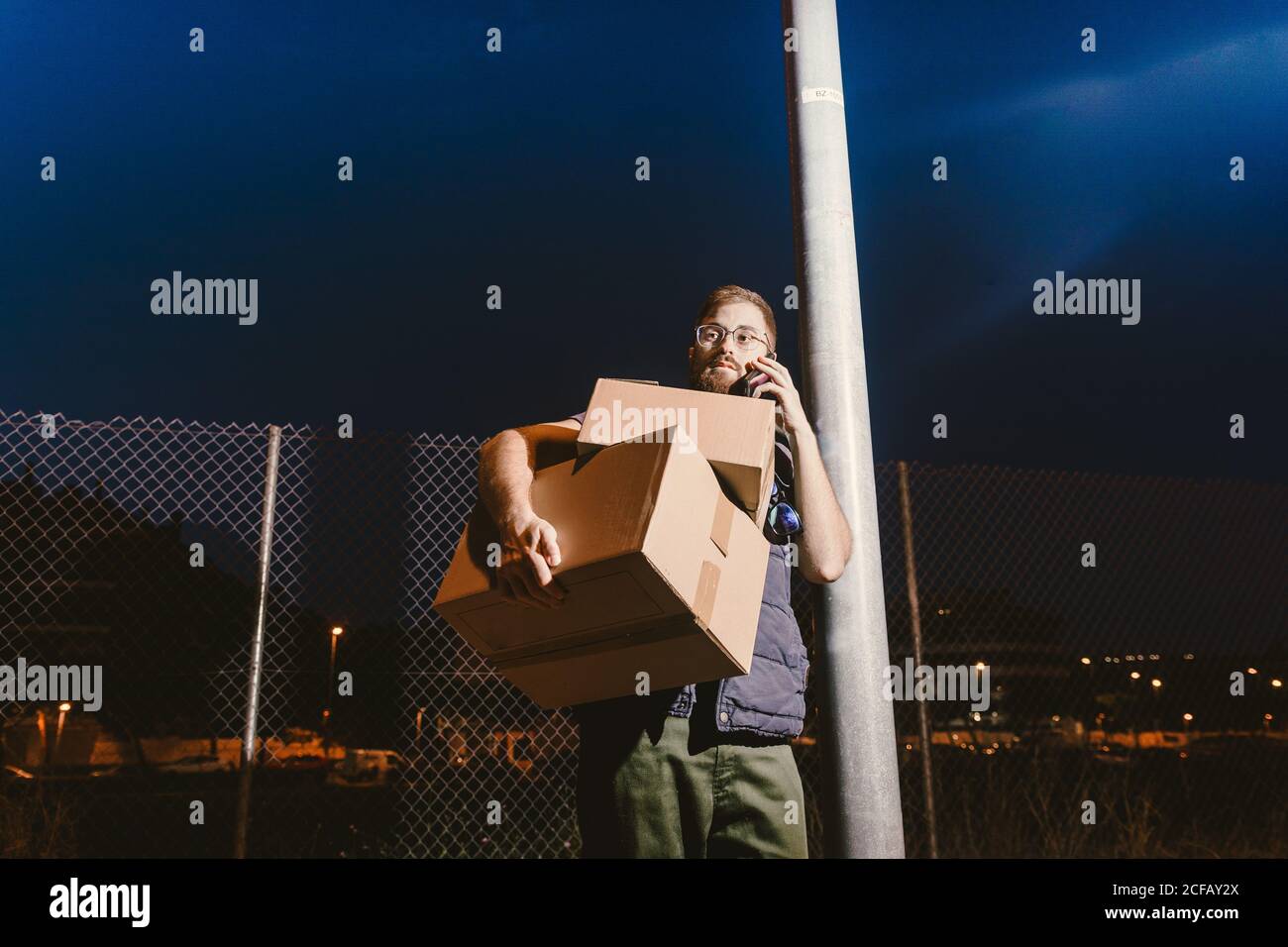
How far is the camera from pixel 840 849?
7.73ft

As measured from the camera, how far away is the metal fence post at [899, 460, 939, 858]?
4316 millimetres

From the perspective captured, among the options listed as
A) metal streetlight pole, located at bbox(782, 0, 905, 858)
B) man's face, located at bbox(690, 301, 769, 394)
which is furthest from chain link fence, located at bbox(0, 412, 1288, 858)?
man's face, located at bbox(690, 301, 769, 394)

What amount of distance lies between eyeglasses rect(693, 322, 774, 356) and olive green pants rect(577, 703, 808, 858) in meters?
1.05

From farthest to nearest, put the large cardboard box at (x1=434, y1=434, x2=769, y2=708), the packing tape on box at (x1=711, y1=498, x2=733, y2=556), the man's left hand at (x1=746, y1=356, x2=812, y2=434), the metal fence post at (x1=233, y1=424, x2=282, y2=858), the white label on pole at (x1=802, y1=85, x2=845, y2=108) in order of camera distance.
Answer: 1. the metal fence post at (x1=233, y1=424, x2=282, y2=858)
2. the white label on pole at (x1=802, y1=85, x2=845, y2=108)
3. the man's left hand at (x1=746, y1=356, x2=812, y2=434)
4. the packing tape on box at (x1=711, y1=498, x2=733, y2=556)
5. the large cardboard box at (x1=434, y1=434, x2=769, y2=708)

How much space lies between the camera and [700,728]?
2002 mm

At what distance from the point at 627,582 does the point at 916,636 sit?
3.39 m

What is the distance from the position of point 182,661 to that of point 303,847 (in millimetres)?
1288

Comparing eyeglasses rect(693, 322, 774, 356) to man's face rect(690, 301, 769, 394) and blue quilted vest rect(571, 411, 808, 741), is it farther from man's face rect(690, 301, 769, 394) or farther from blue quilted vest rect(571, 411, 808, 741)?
blue quilted vest rect(571, 411, 808, 741)

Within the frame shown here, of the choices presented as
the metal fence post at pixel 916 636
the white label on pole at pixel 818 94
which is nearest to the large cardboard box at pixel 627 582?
the white label on pole at pixel 818 94

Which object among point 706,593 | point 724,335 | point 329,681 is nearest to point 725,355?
point 724,335

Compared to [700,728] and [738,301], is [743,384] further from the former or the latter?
[700,728]

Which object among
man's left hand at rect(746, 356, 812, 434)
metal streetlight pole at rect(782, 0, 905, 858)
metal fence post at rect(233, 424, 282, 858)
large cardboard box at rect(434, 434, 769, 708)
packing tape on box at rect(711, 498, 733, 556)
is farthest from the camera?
metal fence post at rect(233, 424, 282, 858)
